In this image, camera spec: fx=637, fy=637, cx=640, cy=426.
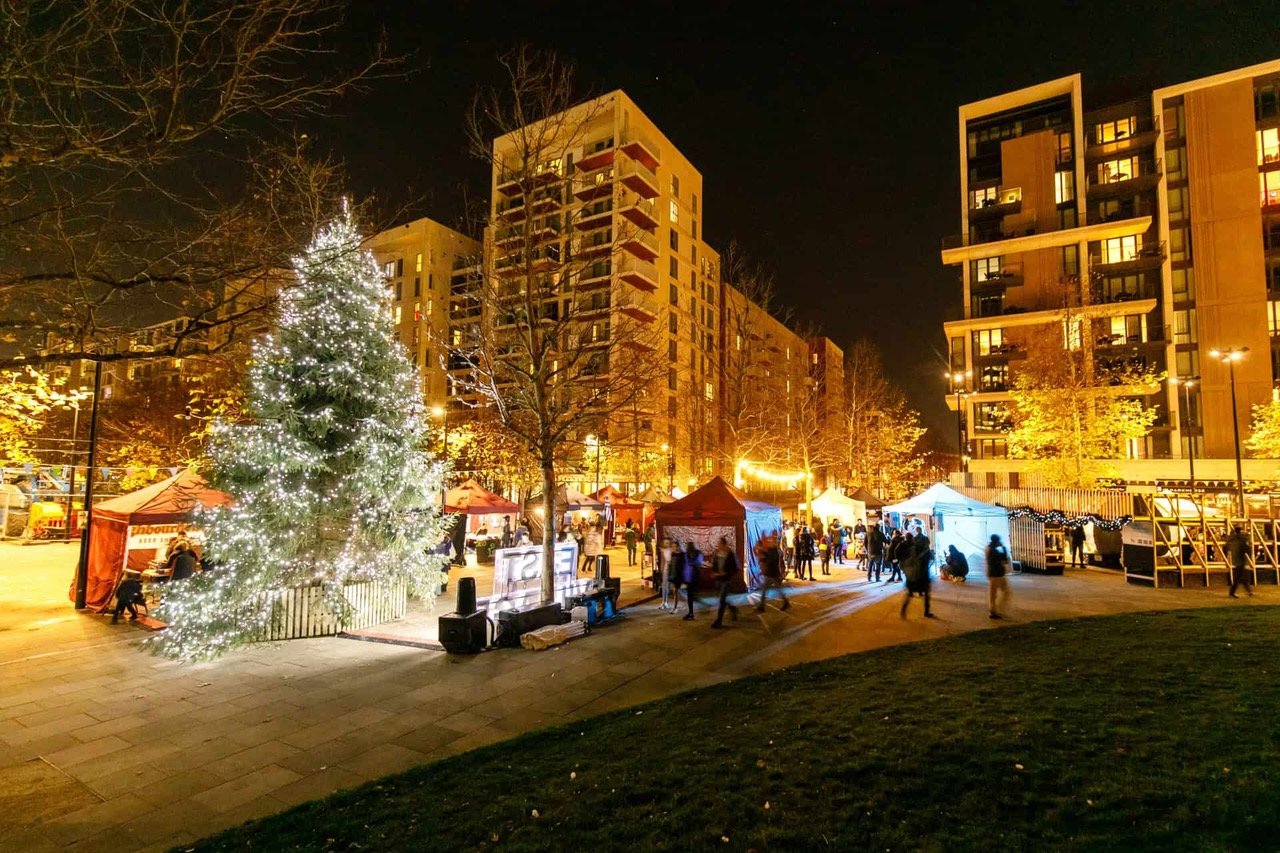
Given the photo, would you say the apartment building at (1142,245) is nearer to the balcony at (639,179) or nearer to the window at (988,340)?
the window at (988,340)

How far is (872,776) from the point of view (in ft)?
16.8

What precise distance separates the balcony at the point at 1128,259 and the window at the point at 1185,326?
4.08 metres

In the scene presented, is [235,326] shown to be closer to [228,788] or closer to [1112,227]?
[228,788]

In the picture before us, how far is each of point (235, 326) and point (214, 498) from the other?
33.6 feet

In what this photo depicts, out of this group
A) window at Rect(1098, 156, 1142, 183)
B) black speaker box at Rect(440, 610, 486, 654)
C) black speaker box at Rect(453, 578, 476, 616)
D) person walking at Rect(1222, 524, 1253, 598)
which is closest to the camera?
black speaker box at Rect(440, 610, 486, 654)

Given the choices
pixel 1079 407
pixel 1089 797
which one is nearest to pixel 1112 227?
pixel 1079 407

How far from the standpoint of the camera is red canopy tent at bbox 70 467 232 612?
43.5 ft

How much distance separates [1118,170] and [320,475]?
59.4 meters

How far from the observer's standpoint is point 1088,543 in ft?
79.4

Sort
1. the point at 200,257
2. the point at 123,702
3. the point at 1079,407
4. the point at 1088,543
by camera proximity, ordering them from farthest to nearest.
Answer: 1. the point at 1079,407
2. the point at 1088,543
3. the point at 123,702
4. the point at 200,257

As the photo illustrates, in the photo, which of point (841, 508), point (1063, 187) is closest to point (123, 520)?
point (841, 508)

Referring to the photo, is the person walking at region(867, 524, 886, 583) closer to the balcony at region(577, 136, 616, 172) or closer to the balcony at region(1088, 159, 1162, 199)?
the balcony at region(577, 136, 616, 172)

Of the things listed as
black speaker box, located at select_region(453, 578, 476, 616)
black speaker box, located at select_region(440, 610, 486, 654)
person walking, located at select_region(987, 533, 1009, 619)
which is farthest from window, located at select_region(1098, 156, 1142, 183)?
black speaker box, located at select_region(440, 610, 486, 654)

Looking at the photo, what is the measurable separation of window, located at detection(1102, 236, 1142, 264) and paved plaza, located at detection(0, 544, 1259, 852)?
139 ft
